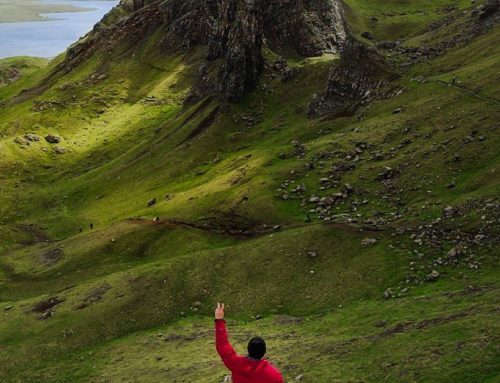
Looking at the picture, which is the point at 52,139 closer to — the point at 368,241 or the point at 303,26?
the point at 303,26

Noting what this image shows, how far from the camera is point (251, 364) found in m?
13.5

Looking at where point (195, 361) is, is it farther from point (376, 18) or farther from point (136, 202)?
point (376, 18)

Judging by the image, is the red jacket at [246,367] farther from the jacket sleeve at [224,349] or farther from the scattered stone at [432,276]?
the scattered stone at [432,276]

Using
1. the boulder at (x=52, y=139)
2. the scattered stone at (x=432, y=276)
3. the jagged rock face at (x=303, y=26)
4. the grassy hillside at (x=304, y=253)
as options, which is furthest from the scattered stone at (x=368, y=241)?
the boulder at (x=52, y=139)

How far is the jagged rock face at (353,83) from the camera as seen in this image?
9181cm

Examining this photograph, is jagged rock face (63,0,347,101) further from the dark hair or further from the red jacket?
the dark hair

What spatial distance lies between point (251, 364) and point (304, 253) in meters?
40.9

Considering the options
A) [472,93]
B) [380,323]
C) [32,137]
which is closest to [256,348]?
[380,323]

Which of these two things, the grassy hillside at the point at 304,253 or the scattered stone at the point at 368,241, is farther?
the scattered stone at the point at 368,241

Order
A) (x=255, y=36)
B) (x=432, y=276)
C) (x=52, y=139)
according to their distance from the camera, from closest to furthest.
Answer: (x=432, y=276), (x=255, y=36), (x=52, y=139)

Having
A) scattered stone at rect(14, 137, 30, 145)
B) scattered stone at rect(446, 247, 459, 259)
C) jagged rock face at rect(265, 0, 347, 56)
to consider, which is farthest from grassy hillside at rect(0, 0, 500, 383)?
scattered stone at rect(14, 137, 30, 145)

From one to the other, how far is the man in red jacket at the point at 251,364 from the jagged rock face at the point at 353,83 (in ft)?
263

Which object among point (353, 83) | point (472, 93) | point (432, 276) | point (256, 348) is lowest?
point (432, 276)

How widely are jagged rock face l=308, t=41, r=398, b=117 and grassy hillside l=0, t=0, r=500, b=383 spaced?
2.98 m
